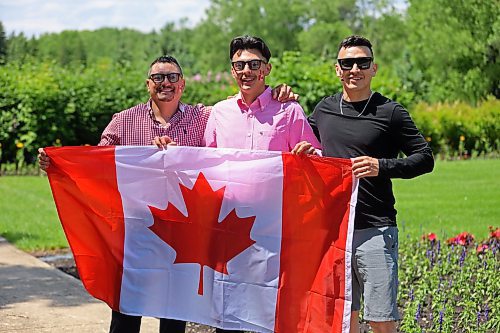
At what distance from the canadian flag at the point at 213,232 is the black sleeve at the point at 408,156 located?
28 cm

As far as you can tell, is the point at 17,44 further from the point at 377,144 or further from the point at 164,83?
the point at 377,144

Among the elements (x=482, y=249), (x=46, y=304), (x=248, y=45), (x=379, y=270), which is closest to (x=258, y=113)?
(x=248, y=45)

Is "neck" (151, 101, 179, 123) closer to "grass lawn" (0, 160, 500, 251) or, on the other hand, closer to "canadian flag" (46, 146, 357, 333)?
"canadian flag" (46, 146, 357, 333)

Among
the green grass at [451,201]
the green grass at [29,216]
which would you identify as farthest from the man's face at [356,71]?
the green grass at [29,216]

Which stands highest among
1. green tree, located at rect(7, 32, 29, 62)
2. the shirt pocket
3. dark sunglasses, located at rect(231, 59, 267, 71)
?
green tree, located at rect(7, 32, 29, 62)

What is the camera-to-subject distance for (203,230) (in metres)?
4.95

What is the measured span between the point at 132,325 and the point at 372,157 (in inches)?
67.8

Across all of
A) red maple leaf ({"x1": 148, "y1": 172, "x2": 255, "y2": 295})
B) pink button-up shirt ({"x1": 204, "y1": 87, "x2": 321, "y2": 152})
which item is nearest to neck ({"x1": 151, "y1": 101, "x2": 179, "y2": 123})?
pink button-up shirt ({"x1": 204, "y1": 87, "x2": 321, "y2": 152})

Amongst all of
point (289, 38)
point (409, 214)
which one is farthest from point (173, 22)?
point (409, 214)

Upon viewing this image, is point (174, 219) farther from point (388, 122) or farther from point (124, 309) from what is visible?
point (388, 122)

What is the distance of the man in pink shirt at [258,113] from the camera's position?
460 centimetres

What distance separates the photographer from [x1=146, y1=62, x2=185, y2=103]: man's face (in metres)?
4.82

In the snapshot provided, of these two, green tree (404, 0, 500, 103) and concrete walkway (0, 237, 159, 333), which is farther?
green tree (404, 0, 500, 103)

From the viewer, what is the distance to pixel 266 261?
4805 millimetres
